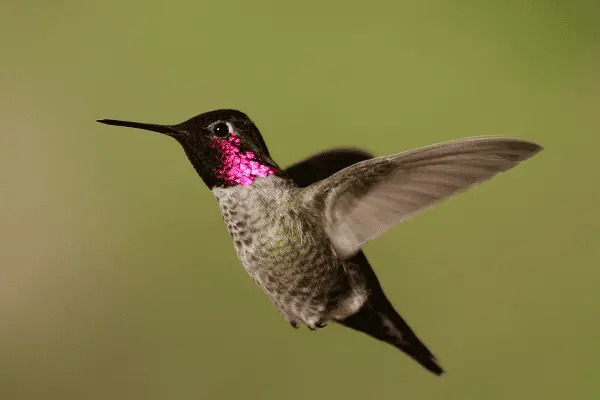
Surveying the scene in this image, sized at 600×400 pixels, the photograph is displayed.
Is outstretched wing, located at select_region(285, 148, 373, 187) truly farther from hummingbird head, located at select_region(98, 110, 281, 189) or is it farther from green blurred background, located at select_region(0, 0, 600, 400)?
green blurred background, located at select_region(0, 0, 600, 400)

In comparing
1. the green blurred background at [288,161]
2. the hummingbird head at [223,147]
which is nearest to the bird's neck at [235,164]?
the hummingbird head at [223,147]

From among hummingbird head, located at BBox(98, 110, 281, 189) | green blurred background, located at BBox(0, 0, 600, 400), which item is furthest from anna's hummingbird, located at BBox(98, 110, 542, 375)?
green blurred background, located at BBox(0, 0, 600, 400)

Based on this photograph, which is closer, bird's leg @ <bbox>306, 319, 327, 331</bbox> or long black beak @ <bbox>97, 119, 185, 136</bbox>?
long black beak @ <bbox>97, 119, 185, 136</bbox>

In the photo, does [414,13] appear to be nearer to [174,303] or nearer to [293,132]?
[293,132]

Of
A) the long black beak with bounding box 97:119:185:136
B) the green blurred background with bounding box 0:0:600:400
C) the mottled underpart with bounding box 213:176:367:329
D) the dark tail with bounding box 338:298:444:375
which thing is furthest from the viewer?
the green blurred background with bounding box 0:0:600:400

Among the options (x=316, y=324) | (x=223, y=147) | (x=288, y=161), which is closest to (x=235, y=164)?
(x=223, y=147)

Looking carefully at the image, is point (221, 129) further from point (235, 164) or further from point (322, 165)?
point (322, 165)
